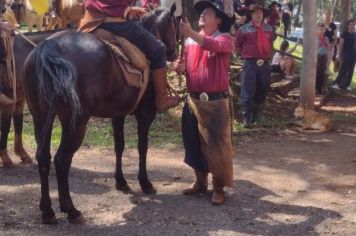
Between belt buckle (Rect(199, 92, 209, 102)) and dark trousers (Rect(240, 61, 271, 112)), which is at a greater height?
belt buckle (Rect(199, 92, 209, 102))

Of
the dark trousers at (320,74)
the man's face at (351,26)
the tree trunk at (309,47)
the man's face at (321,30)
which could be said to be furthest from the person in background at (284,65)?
the tree trunk at (309,47)

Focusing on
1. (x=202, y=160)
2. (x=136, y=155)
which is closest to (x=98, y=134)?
(x=136, y=155)

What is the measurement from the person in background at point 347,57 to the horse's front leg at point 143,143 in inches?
399

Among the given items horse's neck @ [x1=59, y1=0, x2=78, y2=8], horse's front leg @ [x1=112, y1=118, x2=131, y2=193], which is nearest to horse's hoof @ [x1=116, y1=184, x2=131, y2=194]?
horse's front leg @ [x1=112, y1=118, x2=131, y2=193]

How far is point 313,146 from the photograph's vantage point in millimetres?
8242

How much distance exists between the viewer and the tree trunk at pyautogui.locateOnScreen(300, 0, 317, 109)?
9.75 metres

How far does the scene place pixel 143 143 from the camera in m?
5.75

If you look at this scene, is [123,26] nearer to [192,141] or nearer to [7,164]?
[192,141]

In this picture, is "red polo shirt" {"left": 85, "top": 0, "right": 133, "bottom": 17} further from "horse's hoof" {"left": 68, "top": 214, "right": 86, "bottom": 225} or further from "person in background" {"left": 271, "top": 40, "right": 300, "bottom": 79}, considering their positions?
"person in background" {"left": 271, "top": 40, "right": 300, "bottom": 79}

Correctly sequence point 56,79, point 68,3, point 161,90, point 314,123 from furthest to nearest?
point 68,3, point 314,123, point 161,90, point 56,79

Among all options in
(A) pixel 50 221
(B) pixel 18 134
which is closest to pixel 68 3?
(B) pixel 18 134

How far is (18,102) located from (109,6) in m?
2.22

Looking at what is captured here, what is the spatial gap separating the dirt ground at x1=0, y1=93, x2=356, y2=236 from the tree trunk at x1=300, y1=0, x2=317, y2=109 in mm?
2058

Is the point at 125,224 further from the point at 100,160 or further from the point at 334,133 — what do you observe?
the point at 334,133
